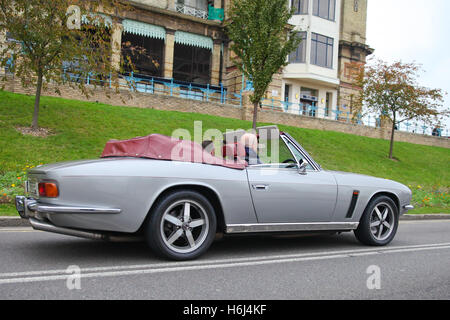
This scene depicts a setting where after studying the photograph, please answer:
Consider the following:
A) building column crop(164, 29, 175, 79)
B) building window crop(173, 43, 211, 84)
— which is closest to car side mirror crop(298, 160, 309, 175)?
building column crop(164, 29, 175, 79)

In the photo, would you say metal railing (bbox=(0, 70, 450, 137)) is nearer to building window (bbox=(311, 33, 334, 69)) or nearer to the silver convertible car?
building window (bbox=(311, 33, 334, 69))

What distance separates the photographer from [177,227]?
4398 mm

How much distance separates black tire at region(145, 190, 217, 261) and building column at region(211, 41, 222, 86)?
2713cm

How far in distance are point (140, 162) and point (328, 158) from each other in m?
15.9

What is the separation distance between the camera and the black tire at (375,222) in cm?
589

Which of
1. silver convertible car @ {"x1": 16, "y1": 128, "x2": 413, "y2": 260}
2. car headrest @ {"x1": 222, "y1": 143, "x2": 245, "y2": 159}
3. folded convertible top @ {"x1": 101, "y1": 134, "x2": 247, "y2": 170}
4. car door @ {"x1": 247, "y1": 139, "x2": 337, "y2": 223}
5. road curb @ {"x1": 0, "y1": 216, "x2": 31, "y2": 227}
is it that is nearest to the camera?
silver convertible car @ {"x1": 16, "y1": 128, "x2": 413, "y2": 260}

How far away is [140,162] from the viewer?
4.30 metres

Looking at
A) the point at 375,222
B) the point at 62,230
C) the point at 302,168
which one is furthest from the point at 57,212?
the point at 375,222

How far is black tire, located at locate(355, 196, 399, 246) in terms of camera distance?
5.89 metres

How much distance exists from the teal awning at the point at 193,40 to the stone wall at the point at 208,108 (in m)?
7.73

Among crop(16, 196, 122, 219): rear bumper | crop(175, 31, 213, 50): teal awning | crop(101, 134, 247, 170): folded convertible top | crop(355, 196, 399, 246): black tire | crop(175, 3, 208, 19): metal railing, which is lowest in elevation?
crop(355, 196, 399, 246): black tire

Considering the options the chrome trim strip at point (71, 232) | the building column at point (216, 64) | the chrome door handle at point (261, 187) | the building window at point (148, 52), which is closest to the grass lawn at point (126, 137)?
the chrome trim strip at point (71, 232)

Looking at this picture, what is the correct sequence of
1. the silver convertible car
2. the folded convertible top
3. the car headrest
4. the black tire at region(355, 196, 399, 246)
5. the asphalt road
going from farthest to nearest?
the black tire at region(355, 196, 399, 246)
the car headrest
the folded convertible top
the silver convertible car
the asphalt road
